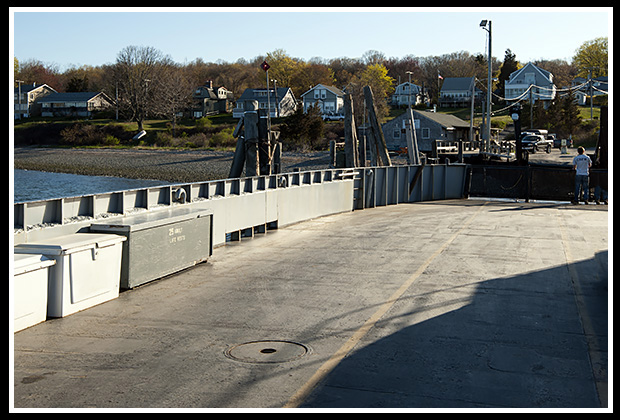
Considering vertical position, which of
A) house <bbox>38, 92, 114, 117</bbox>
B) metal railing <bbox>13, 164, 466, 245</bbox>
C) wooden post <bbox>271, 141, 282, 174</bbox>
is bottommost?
metal railing <bbox>13, 164, 466, 245</bbox>

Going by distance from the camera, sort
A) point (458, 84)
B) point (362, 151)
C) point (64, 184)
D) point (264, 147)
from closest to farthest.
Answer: point (264, 147) → point (362, 151) → point (64, 184) → point (458, 84)

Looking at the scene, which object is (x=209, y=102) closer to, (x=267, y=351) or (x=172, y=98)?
(x=172, y=98)

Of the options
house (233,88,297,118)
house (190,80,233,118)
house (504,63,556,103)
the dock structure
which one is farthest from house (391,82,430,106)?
the dock structure

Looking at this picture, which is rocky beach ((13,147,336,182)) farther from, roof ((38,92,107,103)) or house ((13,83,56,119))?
house ((13,83,56,119))

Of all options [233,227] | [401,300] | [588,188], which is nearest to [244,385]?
[401,300]

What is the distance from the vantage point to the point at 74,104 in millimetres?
124312

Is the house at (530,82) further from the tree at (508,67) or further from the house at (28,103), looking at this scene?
the house at (28,103)

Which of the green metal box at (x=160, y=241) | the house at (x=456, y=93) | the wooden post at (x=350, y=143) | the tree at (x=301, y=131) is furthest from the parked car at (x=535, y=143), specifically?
the green metal box at (x=160, y=241)

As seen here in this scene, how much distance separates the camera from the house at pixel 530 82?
117581 mm

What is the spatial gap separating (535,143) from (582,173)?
43777 millimetres

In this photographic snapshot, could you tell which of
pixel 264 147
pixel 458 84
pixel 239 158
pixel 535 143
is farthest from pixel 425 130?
pixel 239 158

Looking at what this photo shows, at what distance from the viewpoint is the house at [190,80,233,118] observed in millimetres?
126125

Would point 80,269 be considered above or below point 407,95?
below

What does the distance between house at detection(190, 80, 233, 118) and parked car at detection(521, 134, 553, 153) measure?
67899mm
